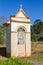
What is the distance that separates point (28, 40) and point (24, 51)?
3.40 ft

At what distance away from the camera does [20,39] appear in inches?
610

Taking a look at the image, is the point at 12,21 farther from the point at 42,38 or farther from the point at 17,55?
the point at 42,38

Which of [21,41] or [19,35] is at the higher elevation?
[19,35]

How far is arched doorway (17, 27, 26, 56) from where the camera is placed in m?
15.4

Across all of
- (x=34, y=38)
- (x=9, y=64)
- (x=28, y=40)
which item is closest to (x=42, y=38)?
(x=34, y=38)

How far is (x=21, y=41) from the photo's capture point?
51.1ft

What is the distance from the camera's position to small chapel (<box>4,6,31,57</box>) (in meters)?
15.0

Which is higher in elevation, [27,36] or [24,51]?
[27,36]

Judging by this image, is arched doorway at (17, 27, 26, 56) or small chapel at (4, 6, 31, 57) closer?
small chapel at (4, 6, 31, 57)

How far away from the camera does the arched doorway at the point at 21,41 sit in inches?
606

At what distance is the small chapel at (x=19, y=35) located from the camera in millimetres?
14977

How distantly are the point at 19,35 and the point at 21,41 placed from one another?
1.86ft

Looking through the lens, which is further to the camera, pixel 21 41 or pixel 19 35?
→ pixel 21 41

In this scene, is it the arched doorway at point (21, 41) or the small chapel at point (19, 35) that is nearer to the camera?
the small chapel at point (19, 35)
